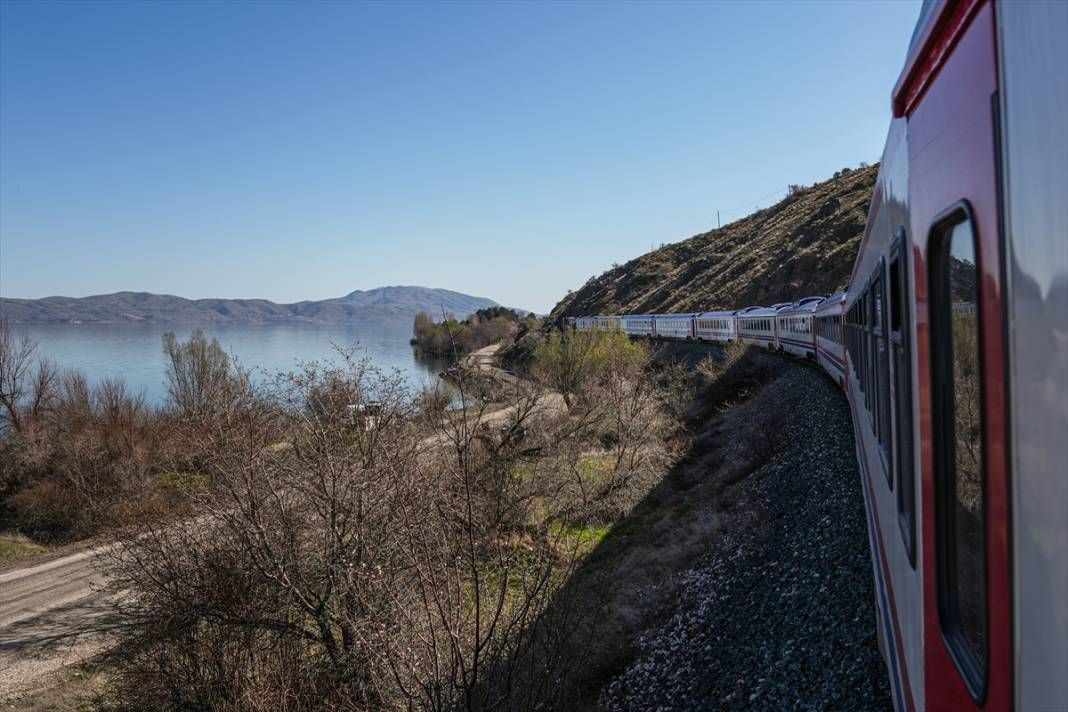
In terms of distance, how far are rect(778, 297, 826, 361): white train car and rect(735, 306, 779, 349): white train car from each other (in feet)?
4.38

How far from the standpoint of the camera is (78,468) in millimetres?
29938

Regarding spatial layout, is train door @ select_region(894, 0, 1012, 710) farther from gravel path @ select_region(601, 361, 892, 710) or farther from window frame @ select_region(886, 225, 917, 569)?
gravel path @ select_region(601, 361, 892, 710)

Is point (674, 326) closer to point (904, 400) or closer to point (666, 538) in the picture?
point (666, 538)

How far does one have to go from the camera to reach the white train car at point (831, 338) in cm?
1502

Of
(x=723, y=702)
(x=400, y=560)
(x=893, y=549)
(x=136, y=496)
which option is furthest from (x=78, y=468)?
(x=893, y=549)

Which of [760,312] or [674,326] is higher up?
[760,312]

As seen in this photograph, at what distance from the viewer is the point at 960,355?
5.90ft

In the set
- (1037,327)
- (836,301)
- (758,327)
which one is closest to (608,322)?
(758,327)

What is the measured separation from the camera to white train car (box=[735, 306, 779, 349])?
99.7 ft

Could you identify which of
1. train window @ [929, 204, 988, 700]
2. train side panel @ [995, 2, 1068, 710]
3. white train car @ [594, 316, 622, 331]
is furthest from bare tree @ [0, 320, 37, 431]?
train side panel @ [995, 2, 1068, 710]

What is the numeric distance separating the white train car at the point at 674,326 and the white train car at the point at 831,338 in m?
23.1

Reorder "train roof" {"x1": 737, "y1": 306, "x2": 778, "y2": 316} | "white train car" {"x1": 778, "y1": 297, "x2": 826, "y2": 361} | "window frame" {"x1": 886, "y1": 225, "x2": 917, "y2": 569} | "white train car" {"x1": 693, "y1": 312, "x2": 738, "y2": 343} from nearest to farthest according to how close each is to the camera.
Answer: "window frame" {"x1": 886, "y1": 225, "x2": 917, "y2": 569}
"white train car" {"x1": 778, "y1": 297, "x2": 826, "y2": 361}
"train roof" {"x1": 737, "y1": 306, "x2": 778, "y2": 316}
"white train car" {"x1": 693, "y1": 312, "x2": 738, "y2": 343}

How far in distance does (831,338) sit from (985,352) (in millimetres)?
17091

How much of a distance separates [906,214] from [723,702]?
650 cm
